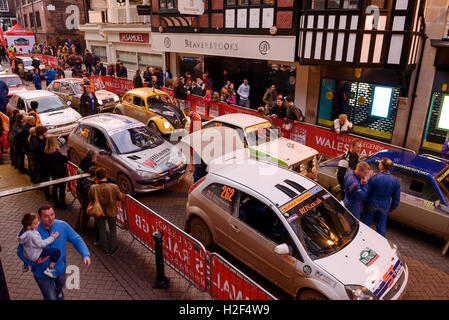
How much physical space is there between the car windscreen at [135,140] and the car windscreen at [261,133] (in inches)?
100

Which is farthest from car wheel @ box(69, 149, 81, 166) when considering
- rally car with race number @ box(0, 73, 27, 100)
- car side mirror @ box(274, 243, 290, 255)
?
rally car with race number @ box(0, 73, 27, 100)

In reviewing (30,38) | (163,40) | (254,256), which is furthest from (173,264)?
(30,38)

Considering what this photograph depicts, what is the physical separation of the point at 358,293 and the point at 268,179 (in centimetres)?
225

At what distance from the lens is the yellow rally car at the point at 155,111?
41.7 feet

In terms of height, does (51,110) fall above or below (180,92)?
below

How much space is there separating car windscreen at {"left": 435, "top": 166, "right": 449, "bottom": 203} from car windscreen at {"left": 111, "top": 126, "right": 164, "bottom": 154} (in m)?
6.76

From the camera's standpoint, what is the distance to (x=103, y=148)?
9.08m

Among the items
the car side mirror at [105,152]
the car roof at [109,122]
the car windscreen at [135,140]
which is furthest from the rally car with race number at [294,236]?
the car roof at [109,122]

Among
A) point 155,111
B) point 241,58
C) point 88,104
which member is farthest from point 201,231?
point 241,58

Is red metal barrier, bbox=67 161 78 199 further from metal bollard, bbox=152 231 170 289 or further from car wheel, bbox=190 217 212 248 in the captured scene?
metal bollard, bbox=152 231 170 289

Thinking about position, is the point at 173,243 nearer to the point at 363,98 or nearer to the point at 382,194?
the point at 382,194

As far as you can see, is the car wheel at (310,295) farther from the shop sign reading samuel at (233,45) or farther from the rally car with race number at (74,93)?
the rally car with race number at (74,93)
